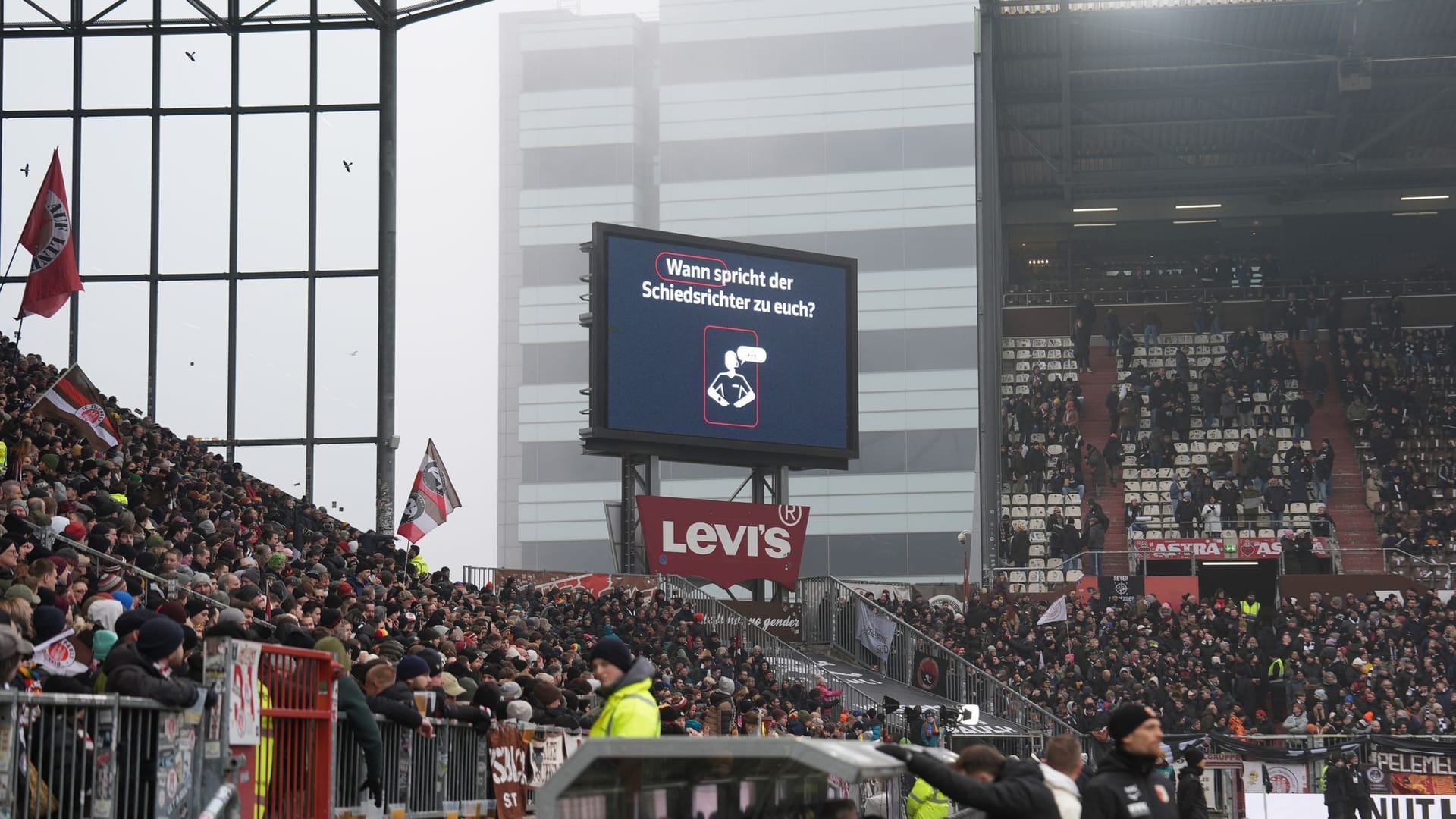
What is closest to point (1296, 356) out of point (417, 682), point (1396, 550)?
point (1396, 550)

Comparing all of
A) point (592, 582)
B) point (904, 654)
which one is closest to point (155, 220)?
point (592, 582)

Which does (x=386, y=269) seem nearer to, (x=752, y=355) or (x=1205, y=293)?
(x=752, y=355)

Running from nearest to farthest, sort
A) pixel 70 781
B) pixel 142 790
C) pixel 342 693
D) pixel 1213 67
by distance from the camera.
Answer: pixel 70 781
pixel 142 790
pixel 342 693
pixel 1213 67

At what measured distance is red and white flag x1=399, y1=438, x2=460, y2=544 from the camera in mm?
26688

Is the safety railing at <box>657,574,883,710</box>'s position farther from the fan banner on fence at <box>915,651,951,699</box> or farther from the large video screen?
the large video screen

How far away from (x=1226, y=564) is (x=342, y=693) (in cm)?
2799

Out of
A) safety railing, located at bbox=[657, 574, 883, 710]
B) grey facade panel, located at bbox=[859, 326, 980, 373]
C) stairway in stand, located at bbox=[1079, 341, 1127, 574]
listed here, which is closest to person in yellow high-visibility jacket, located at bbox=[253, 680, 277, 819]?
safety railing, located at bbox=[657, 574, 883, 710]

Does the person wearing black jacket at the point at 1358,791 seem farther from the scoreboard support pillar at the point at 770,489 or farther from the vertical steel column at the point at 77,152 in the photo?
the vertical steel column at the point at 77,152

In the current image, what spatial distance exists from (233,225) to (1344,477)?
25.3 metres

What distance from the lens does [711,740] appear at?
6.16 meters

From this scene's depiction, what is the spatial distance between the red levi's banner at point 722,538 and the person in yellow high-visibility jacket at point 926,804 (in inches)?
662

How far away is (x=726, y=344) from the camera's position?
105 ft

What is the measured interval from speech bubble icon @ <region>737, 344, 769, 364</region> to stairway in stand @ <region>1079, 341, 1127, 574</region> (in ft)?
27.0

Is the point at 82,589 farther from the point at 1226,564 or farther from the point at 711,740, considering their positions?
the point at 1226,564
